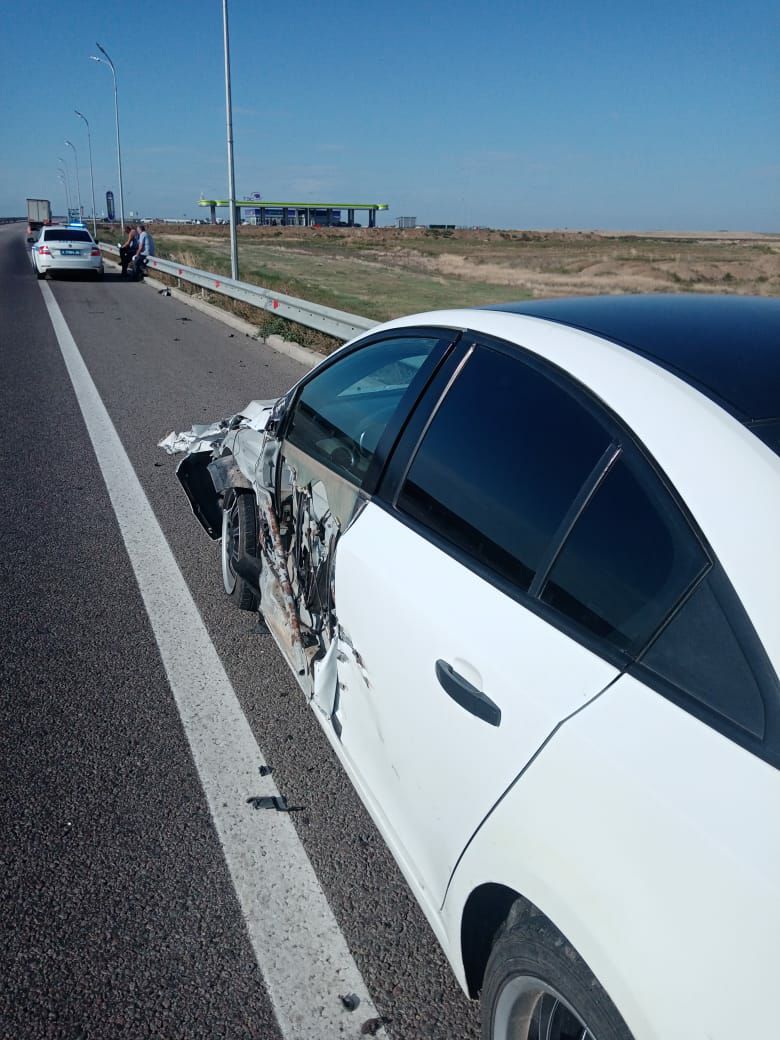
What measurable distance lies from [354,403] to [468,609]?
4.87 ft

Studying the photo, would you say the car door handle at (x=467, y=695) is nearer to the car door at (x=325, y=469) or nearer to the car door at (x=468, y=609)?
the car door at (x=468, y=609)

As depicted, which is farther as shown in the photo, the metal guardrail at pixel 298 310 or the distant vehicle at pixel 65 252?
the distant vehicle at pixel 65 252

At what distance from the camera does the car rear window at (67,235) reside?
23.4 m

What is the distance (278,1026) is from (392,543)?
125 cm

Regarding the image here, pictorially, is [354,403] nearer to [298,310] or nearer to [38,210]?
[298,310]

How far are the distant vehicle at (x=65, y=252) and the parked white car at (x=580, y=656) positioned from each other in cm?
2366

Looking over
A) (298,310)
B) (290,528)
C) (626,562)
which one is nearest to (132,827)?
(290,528)

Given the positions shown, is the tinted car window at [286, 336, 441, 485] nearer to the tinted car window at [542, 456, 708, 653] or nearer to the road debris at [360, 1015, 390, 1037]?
the tinted car window at [542, 456, 708, 653]

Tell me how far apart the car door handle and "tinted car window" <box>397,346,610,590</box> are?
9.3 inches

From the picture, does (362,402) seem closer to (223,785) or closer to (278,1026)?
(223,785)

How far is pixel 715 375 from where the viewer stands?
1690 mm

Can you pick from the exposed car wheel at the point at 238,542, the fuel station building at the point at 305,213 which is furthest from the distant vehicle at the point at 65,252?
the fuel station building at the point at 305,213

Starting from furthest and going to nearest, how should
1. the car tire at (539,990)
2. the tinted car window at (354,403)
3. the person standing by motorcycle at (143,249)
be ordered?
the person standing by motorcycle at (143,249)
the tinted car window at (354,403)
the car tire at (539,990)

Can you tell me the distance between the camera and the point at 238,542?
396 cm
